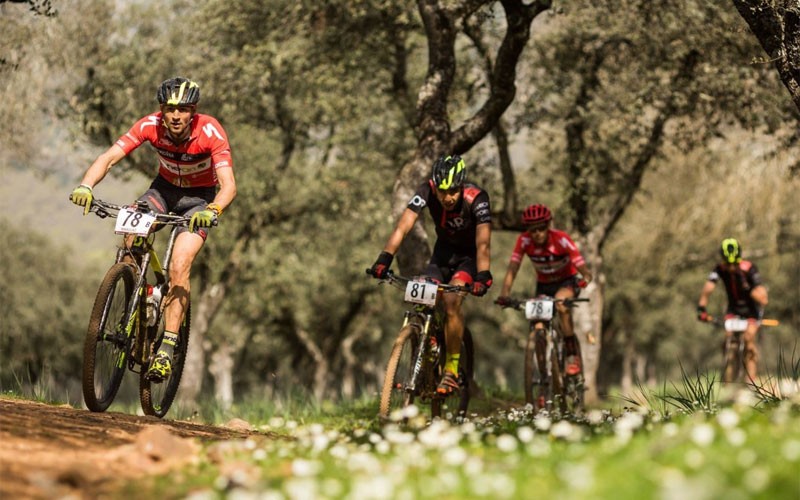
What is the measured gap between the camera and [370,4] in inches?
590

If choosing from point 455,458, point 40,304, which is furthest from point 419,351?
point 40,304

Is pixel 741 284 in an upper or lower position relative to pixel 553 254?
lower

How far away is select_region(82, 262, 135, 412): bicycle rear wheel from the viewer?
6676 mm

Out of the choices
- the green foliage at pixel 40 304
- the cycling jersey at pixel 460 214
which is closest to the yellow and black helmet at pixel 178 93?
the cycling jersey at pixel 460 214

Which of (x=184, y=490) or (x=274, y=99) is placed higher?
(x=274, y=99)

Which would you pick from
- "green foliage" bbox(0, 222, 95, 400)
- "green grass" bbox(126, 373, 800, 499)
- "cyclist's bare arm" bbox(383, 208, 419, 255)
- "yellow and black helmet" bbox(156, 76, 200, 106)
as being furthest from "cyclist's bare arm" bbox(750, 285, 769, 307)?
"green foliage" bbox(0, 222, 95, 400)

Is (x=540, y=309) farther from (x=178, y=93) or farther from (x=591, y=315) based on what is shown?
(x=591, y=315)

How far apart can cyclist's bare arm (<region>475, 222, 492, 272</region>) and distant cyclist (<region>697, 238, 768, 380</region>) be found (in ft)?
21.4

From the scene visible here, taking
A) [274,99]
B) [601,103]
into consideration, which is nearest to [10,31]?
[274,99]

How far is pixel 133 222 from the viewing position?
6.86 metres

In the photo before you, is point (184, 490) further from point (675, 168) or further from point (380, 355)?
point (380, 355)

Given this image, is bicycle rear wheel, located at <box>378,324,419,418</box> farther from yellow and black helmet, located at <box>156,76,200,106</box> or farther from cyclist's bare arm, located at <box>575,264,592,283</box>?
cyclist's bare arm, located at <box>575,264,592,283</box>

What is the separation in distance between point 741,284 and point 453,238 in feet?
23.2

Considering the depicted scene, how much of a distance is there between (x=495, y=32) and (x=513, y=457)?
1390 centimetres
